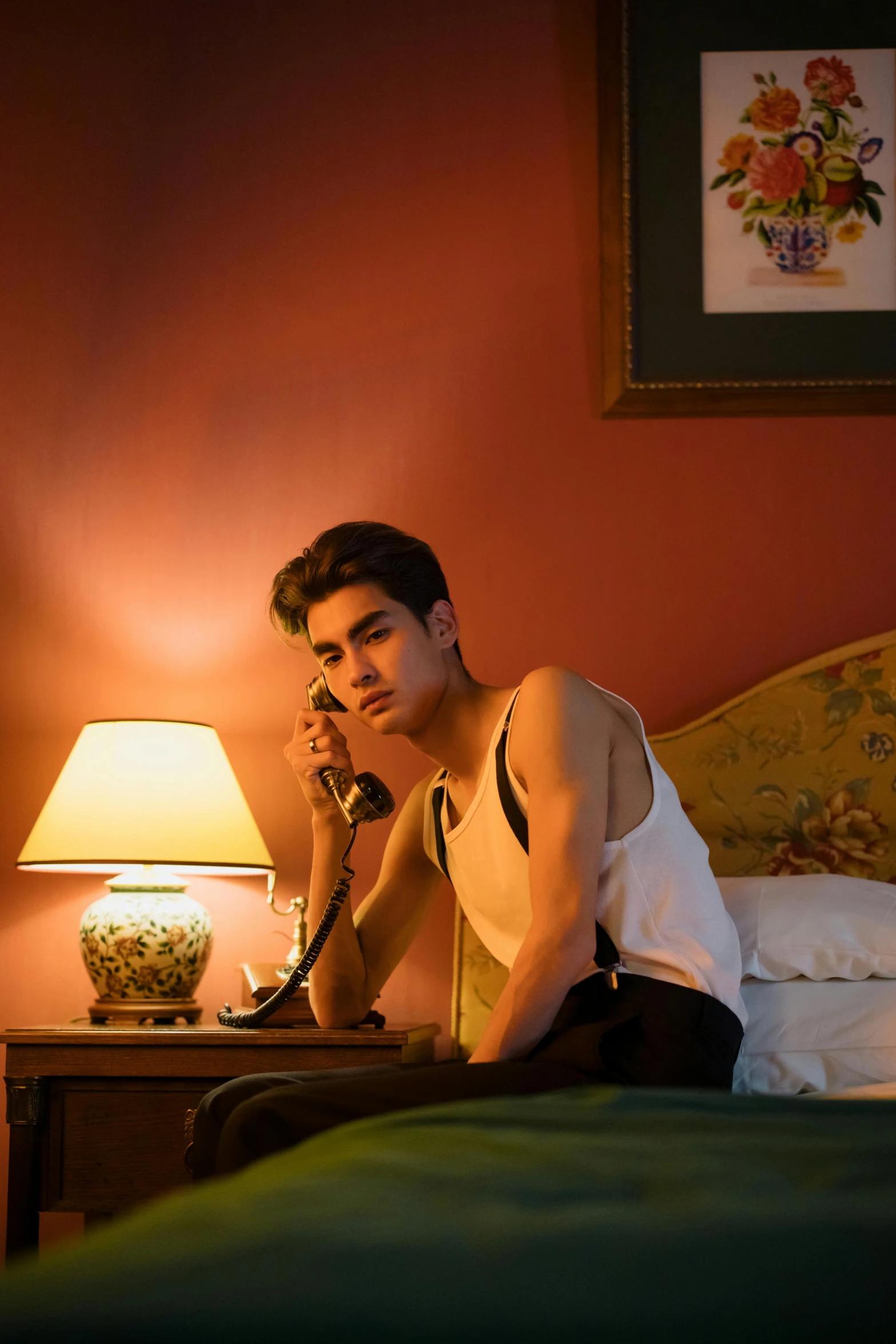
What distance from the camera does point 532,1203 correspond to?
64 centimetres

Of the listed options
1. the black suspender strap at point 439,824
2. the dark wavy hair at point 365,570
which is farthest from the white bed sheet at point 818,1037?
the dark wavy hair at point 365,570

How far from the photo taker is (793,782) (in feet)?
7.86

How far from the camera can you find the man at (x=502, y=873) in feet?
5.19

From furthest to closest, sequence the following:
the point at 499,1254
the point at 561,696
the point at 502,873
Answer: the point at 502,873 → the point at 561,696 → the point at 499,1254

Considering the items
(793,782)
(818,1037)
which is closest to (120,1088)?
(818,1037)

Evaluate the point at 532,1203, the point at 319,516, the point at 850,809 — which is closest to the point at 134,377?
the point at 319,516

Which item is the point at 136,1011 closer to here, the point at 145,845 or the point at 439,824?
the point at 145,845

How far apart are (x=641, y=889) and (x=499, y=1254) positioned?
1.21m

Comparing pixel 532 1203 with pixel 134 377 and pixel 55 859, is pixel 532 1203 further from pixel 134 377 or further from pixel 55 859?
pixel 134 377

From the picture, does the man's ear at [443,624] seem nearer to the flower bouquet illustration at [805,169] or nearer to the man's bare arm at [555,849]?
the man's bare arm at [555,849]

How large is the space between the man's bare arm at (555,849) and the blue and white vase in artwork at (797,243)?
1.44 metres

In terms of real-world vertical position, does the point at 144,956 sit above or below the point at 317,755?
below

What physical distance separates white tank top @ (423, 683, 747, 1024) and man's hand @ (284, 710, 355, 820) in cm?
32

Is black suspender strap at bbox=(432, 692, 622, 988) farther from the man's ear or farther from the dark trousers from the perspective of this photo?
the man's ear
